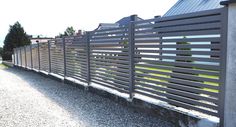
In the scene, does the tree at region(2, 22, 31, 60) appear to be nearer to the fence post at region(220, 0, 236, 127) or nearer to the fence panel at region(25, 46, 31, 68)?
the fence panel at region(25, 46, 31, 68)

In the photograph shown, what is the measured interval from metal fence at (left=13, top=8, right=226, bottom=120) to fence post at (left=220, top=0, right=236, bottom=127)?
5 centimetres

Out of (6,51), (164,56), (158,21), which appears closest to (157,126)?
(164,56)

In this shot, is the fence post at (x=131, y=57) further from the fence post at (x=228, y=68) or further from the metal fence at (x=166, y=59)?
the fence post at (x=228, y=68)

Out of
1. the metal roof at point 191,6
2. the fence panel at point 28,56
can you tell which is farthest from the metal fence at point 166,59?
the fence panel at point 28,56

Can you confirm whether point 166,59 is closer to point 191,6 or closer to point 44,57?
point 44,57

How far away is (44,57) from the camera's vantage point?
13477 millimetres

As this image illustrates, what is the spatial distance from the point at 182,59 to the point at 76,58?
5.26m

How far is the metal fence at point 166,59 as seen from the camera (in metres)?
3.98

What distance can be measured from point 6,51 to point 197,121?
33.6 m

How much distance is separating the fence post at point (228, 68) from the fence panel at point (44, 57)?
34.1 ft

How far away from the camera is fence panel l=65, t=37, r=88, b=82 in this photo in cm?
862

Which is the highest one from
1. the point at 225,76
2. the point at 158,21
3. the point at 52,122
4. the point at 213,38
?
the point at 158,21

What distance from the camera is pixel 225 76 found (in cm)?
370

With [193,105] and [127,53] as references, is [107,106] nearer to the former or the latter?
[127,53]
